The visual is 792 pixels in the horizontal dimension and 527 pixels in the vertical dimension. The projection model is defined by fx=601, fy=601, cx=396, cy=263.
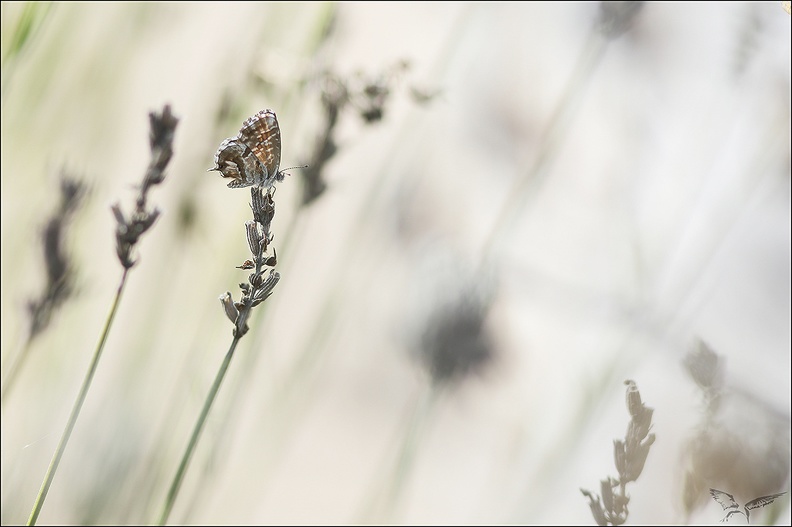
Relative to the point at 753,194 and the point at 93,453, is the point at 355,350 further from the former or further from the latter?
the point at 753,194

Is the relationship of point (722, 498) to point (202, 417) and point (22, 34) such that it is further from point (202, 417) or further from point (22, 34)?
point (22, 34)

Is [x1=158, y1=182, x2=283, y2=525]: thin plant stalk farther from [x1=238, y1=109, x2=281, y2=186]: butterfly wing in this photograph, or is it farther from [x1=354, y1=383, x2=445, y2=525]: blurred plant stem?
[x1=354, y1=383, x2=445, y2=525]: blurred plant stem

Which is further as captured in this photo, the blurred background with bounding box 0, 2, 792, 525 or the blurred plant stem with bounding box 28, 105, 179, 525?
the blurred background with bounding box 0, 2, 792, 525

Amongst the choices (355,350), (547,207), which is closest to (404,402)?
(355,350)

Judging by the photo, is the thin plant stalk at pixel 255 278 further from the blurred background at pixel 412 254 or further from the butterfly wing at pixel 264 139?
the blurred background at pixel 412 254

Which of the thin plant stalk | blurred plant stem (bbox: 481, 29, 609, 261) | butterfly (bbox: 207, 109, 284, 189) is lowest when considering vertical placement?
the thin plant stalk

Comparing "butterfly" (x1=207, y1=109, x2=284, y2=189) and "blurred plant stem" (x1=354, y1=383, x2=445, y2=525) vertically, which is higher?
"butterfly" (x1=207, y1=109, x2=284, y2=189)

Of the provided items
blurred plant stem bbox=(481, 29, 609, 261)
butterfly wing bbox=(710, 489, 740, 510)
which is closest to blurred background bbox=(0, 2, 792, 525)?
blurred plant stem bbox=(481, 29, 609, 261)
